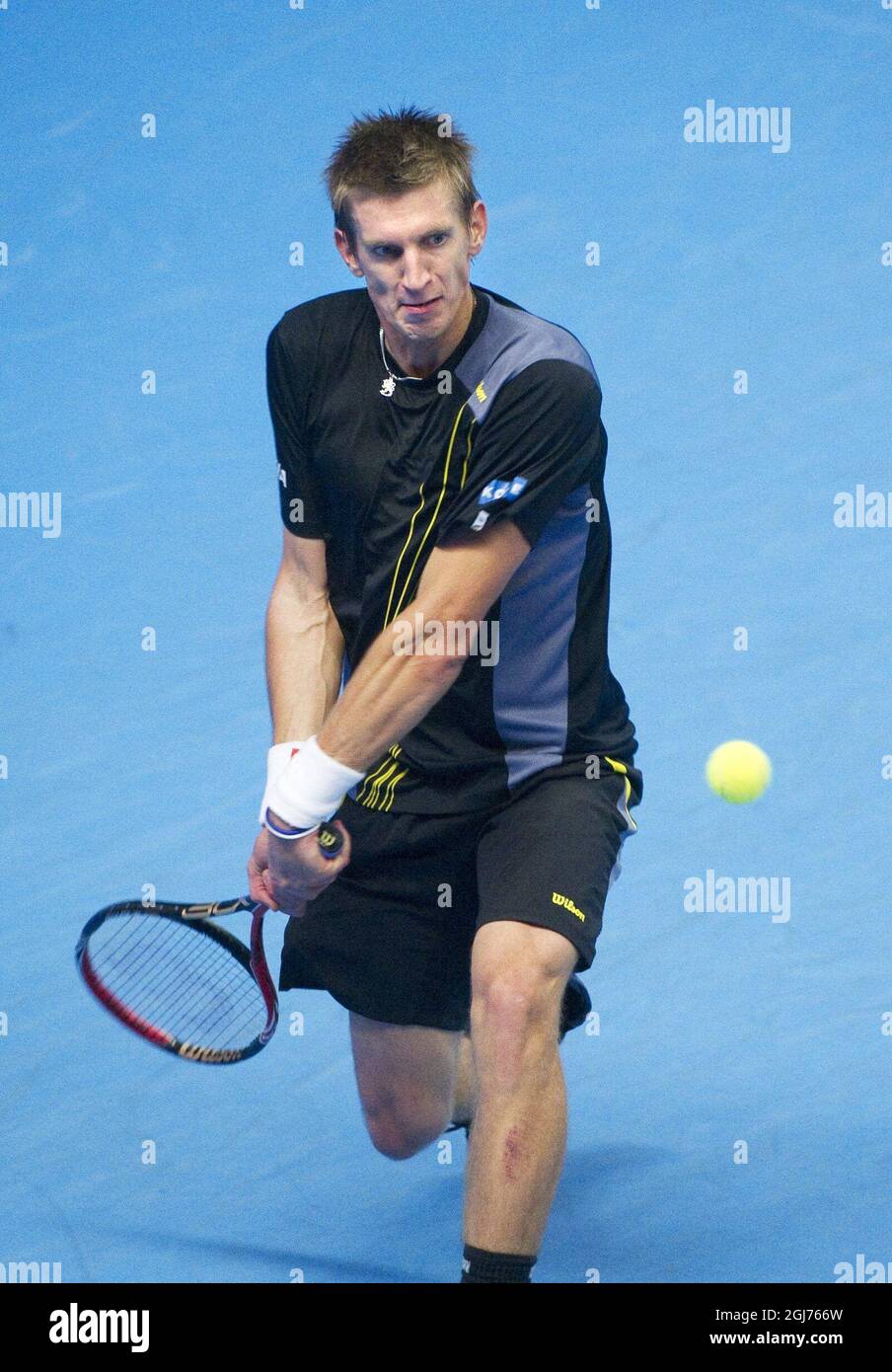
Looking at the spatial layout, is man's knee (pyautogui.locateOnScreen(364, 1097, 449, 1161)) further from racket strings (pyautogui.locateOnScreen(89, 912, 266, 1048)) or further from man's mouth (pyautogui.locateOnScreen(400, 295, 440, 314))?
man's mouth (pyautogui.locateOnScreen(400, 295, 440, 314))

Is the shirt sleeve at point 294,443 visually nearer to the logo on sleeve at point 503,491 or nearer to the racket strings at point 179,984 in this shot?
the logo on sleeve at point 503,491

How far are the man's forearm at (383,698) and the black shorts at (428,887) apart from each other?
0.29 meters

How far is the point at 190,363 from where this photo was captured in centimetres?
717

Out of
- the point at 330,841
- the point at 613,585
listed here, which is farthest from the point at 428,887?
the point at 613,585

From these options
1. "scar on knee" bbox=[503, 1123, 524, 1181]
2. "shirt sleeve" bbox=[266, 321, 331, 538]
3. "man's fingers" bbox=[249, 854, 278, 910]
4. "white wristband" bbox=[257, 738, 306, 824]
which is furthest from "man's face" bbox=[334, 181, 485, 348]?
"scar on knee" bbox=[503, 1123, 524, 1181]

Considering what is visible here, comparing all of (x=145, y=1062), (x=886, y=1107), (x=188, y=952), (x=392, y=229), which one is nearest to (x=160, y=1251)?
(x=188, y=952)

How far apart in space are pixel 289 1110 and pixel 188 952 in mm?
731

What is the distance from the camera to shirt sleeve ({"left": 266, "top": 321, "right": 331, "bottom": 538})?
11.6 feet

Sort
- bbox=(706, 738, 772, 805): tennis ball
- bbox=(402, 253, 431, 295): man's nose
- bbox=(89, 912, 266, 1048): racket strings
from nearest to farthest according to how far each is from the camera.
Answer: bbox=(402, 253, 431, 295): man's nose, bbox=(89, 912, 266, 1048): racket strings, bbox=(706, 738, 772, 805): tennis ball

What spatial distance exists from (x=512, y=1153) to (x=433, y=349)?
133cm

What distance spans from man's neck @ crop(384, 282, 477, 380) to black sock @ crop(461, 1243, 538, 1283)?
57.2 inches

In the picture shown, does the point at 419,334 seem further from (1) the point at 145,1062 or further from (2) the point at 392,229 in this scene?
(1) the point at 145,1062

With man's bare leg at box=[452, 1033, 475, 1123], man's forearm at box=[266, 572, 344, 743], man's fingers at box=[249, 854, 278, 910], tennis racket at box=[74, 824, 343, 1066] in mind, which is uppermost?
man's forearm at box=[266, 572, 344, 743]
